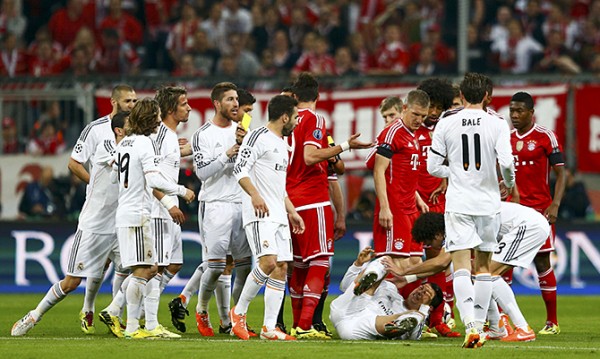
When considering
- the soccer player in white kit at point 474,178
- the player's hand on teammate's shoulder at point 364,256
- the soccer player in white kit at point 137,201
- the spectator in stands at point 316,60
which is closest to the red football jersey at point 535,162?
the player's hand on teammate's shoulder at point 364,256

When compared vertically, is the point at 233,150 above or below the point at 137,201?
above

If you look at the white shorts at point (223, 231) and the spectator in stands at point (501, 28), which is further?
the spectator in stands at point (501, 28)

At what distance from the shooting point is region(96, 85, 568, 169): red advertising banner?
759 inches

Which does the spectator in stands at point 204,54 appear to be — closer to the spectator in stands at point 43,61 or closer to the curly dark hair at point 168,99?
the spectator in stands at point 43,61

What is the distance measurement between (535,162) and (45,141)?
894cm

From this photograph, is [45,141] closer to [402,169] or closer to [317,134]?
[317,134]

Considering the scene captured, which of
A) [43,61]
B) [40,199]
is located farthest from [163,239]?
[43,61]

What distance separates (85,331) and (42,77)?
7.78 meters

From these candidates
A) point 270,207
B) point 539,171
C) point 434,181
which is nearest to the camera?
point 270,207

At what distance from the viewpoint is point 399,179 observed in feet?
40.8

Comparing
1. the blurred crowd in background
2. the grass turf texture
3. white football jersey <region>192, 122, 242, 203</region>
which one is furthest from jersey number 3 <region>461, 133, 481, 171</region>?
the blurred crowd in background

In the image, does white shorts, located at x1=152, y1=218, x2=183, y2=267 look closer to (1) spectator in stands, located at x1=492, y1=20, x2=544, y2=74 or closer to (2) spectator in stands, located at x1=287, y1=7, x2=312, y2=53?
(2) spectator in stands, located at x1=287, y1=7, x2=312, y2=53

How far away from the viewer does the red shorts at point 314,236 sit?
12125 millimetres

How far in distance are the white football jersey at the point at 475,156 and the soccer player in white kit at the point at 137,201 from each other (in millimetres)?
2442
